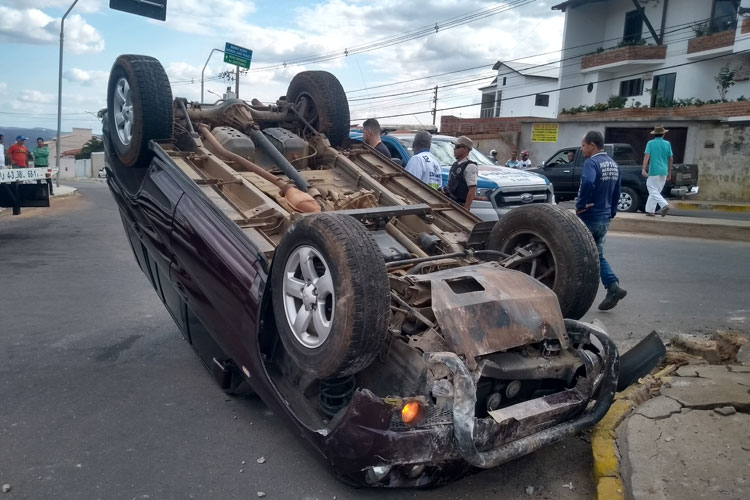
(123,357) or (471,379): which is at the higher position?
(471,379)

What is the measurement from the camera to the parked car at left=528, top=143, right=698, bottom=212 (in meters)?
15.9

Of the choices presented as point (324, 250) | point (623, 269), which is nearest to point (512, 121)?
point (623, 269)

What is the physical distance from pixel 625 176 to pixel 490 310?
1421cm

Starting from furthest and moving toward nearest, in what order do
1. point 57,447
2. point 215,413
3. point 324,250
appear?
point 215,413 < point 57,447 < point 324,250

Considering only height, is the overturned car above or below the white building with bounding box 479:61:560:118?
below

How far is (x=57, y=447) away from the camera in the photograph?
3779 mm

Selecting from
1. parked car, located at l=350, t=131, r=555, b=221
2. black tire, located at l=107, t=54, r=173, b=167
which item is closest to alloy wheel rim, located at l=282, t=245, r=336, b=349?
black tire, located at l=107, t=54, r=173, b=167

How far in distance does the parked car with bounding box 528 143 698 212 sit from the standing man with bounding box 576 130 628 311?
9.69 m

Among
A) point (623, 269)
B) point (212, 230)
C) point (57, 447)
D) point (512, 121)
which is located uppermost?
point (512, 121)

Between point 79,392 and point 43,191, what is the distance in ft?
30.3

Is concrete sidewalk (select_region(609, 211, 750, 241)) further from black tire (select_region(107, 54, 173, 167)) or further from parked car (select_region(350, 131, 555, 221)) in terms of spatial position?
black tire (select_region(107, 54, 173, 167))

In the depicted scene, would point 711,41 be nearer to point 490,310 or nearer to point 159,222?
point 159,222

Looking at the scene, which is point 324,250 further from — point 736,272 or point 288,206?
point 736,272

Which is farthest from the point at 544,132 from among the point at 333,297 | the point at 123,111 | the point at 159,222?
the point at 333,297
